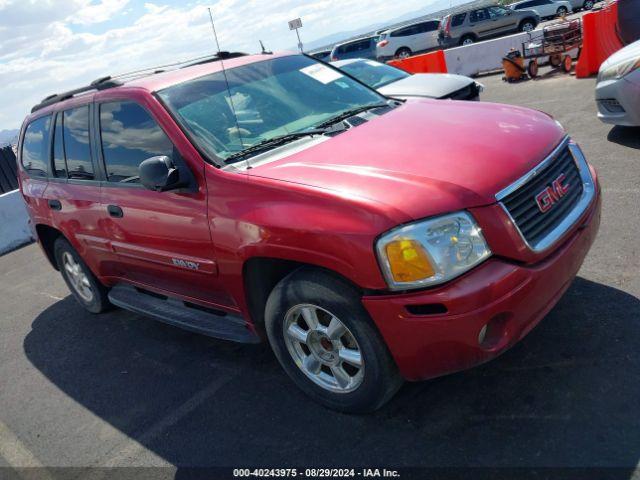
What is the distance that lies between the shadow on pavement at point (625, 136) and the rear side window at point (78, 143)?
5.46 metres

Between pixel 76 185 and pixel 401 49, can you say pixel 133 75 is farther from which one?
pixel 401 49

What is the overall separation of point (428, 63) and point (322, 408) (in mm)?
14177

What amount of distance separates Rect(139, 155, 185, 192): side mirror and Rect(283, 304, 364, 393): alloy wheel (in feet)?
3.34

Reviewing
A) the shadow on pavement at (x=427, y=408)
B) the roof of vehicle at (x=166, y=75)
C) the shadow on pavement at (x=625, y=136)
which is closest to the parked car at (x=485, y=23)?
the shadow on pavement at (x=625, y=136)

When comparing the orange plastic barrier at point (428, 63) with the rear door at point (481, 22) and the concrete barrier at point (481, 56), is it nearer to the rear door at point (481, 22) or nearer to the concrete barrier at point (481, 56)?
the concrete barrier at point (481, 56)

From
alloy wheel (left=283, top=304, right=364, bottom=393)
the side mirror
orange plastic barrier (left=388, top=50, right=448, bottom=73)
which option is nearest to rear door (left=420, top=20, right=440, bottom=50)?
orange plastic barrier (left=388, top=50, right=448, bottom=73)

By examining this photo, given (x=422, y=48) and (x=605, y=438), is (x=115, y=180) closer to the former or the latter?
(x=605, y=438)

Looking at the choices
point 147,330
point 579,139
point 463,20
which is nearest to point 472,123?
point 147,330

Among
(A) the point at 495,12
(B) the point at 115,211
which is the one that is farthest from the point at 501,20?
(B) the point at 115,211

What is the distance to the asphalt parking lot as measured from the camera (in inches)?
106

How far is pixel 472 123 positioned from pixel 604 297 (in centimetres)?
139

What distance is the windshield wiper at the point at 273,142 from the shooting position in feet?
11.0

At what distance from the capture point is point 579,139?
6.99 meters

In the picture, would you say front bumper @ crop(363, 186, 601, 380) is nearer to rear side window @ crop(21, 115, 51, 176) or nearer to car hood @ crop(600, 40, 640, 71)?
rear side window @ crop(21, 115, 51, 176)
